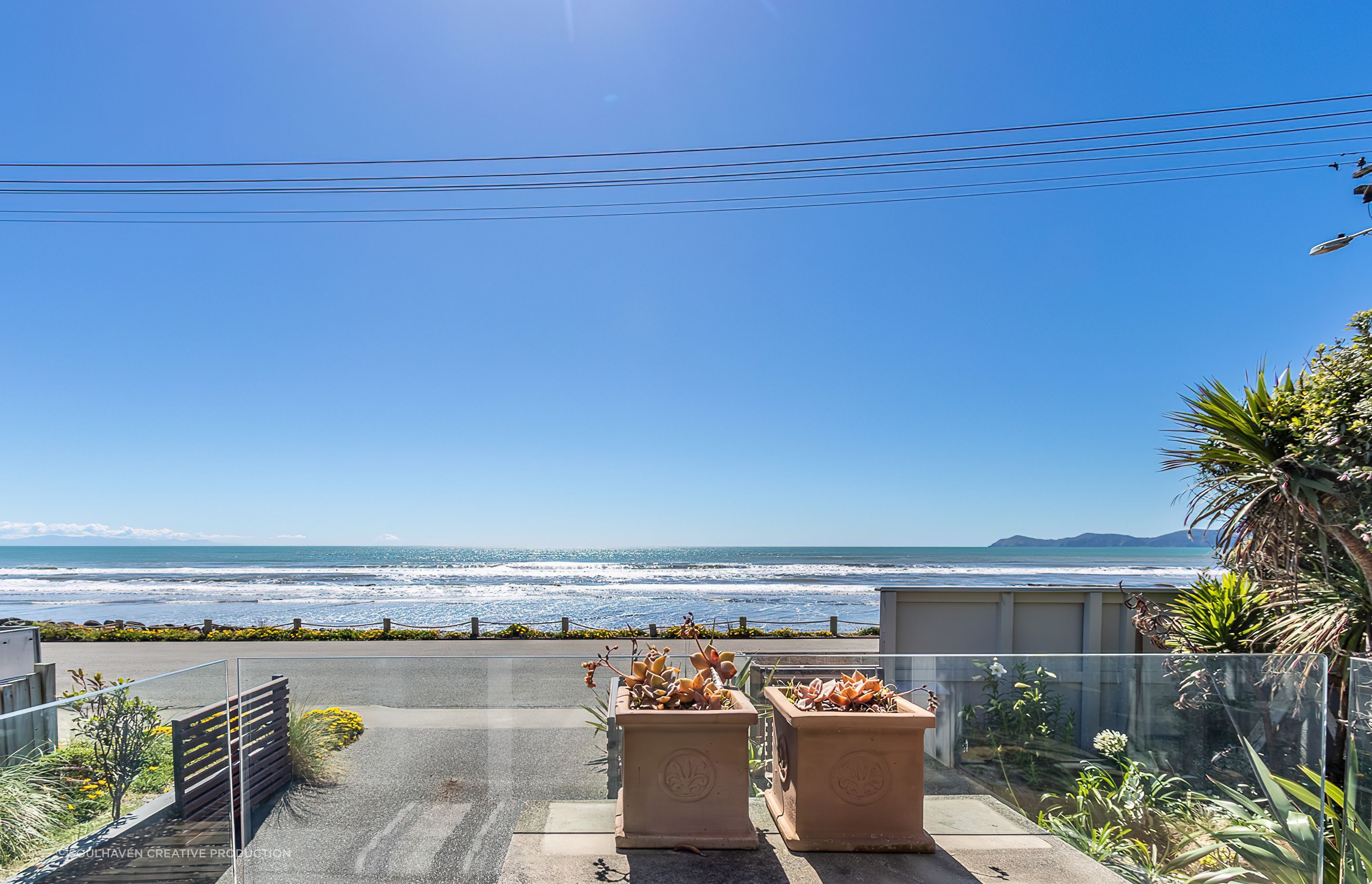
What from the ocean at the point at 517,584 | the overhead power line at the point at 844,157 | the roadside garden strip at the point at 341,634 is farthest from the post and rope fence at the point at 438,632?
the overhead power line at the point at 844,157

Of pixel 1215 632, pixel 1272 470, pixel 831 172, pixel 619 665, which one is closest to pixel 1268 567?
pixel 1272 470

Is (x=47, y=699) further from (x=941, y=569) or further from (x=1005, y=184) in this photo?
(x=941, y=569)

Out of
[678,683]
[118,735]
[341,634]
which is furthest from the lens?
[341,634]

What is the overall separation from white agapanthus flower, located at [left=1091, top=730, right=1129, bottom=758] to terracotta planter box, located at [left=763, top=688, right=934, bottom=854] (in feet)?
3.45

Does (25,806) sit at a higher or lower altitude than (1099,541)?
higher

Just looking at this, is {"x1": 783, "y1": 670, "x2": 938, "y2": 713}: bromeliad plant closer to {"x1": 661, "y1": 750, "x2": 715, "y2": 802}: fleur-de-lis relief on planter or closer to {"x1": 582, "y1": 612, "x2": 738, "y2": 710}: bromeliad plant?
{"x1": 582, "y1": 612, "x2": 738, "y2": 710}: bromeliad plant

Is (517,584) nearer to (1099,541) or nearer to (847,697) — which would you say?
(847,697)

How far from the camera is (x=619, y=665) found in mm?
7883

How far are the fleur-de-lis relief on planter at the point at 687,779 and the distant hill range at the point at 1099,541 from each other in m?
95.1

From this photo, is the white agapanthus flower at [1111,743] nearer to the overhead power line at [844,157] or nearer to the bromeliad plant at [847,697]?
the bromeliad plant at [847,697]

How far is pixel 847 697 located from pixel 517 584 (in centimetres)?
3184

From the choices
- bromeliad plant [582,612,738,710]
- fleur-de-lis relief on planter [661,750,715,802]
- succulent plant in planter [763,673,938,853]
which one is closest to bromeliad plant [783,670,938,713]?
succulent plant in planter [763,673,938,853]

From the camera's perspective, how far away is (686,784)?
249 centimetres

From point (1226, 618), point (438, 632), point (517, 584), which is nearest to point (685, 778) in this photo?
point (1226, 618)
